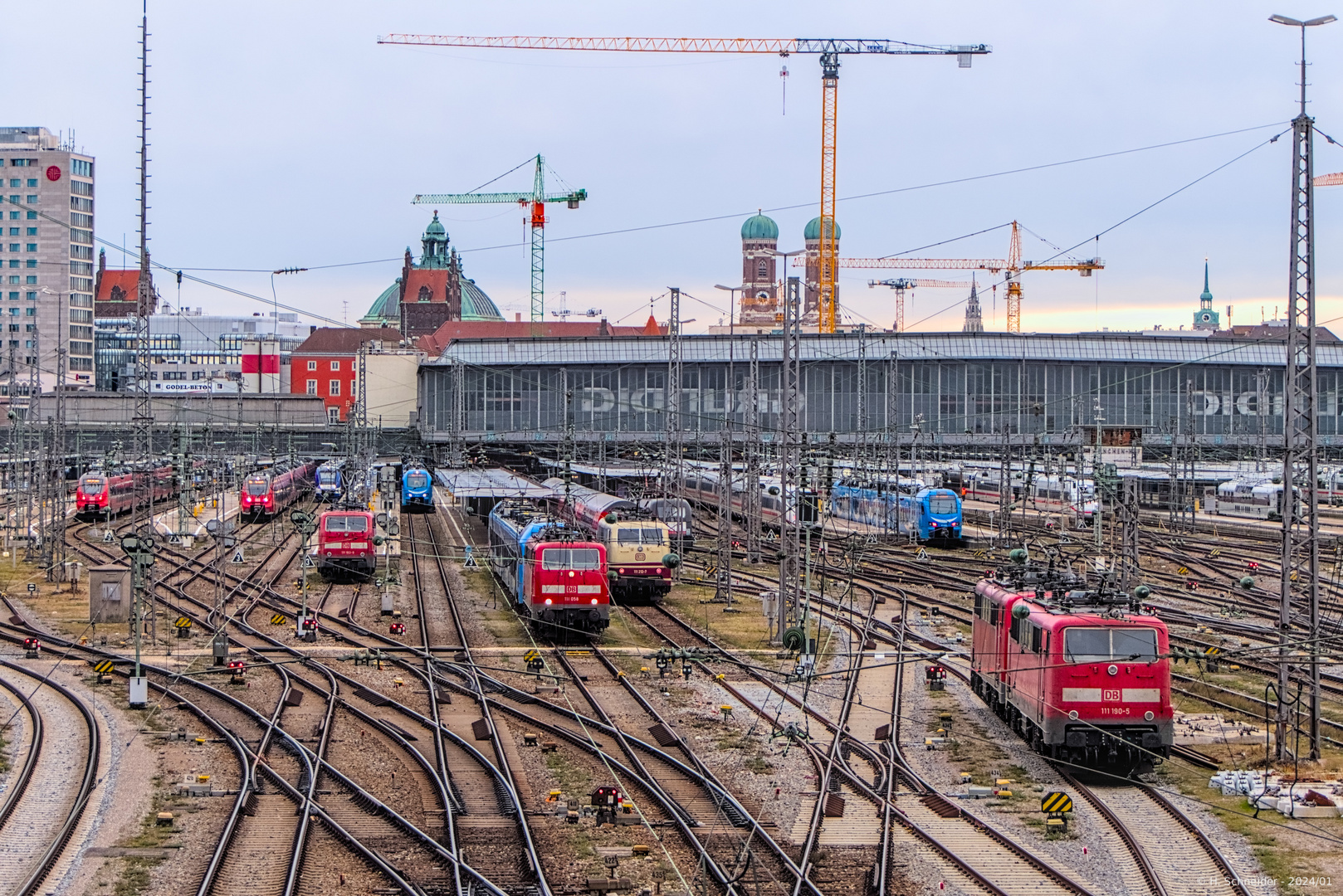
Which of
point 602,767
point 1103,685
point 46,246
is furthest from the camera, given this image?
point 46,246

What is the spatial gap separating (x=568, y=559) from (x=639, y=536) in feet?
24.2

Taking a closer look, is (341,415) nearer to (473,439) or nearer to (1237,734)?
(473,439)

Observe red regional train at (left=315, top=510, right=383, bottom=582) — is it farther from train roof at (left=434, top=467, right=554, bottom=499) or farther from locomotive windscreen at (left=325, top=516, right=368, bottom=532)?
train roof at (left=434, top=467, right=554, bottom=499)

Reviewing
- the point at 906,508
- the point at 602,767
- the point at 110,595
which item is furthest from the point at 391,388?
the point at 602,767

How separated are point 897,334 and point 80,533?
58.3 metres

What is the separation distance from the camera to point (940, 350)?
108m

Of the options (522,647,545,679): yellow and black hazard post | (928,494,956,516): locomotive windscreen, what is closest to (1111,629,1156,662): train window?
(522,647,545,679): yellow and black hazard post

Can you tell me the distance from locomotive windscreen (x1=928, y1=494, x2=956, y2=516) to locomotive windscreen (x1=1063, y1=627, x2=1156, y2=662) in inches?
1540

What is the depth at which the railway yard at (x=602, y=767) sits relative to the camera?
55.8 feet

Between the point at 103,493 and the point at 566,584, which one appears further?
the point at 103,493

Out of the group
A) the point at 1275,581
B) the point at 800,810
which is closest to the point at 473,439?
the point at 1275,581

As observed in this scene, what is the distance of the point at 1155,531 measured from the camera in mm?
66375

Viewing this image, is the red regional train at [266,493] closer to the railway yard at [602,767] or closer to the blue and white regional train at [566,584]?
the railway yard at [602,767]

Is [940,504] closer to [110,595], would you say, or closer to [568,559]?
[568,559]
